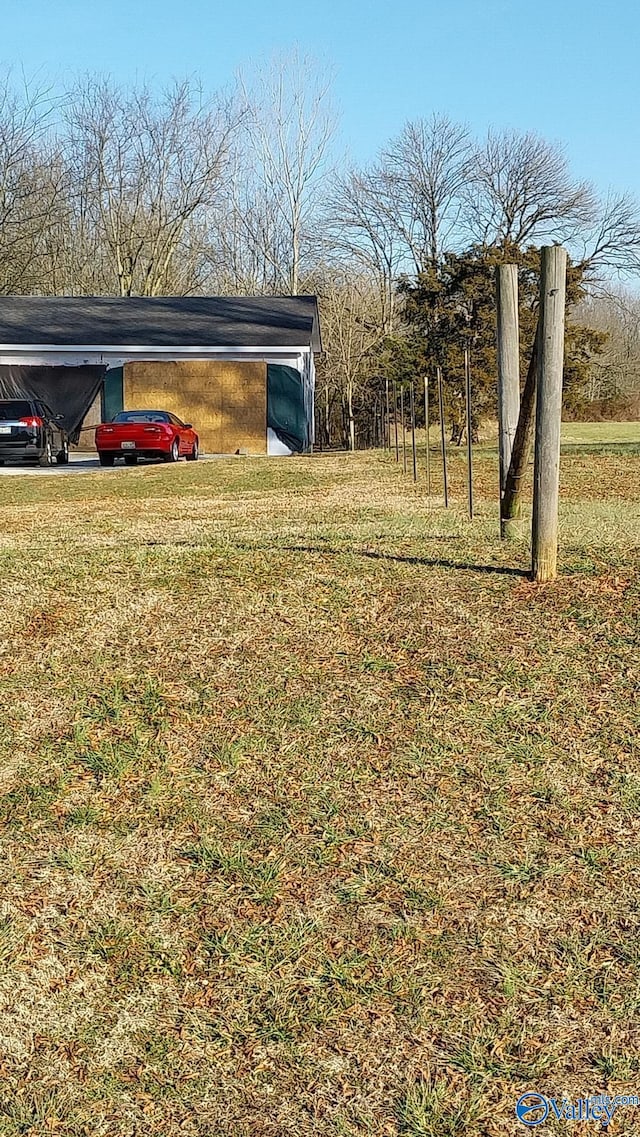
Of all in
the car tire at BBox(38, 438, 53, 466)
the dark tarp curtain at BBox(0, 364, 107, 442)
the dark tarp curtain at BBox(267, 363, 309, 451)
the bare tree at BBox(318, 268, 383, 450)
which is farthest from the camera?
the bare tree at BBox(318, 268, 383, 450)

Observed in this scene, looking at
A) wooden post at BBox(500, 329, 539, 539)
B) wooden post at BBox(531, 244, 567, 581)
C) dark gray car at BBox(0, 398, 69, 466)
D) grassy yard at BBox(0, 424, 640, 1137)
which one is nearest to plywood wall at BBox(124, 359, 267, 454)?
dark gray car at BBox(0, 398, 69, 466)

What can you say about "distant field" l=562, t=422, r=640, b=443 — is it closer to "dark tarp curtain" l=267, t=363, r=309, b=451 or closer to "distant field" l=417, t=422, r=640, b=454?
"distant field" l=417, t=422, r=640, b=454

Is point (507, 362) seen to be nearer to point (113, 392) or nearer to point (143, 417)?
point (143, 417)

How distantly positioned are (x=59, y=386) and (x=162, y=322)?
11.8 ft

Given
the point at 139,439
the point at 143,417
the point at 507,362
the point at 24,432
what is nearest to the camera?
the point at 507,362

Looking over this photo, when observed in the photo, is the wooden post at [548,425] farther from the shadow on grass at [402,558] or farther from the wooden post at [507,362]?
the wooden post at [507,362]

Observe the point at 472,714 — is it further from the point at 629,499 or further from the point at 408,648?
the point at 629,499

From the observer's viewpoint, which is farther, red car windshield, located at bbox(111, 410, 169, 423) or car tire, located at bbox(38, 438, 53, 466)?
red car windshield, located at bbox(111, 410, 169, 423)

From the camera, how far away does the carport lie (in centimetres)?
2552

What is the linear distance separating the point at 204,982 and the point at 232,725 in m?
1.40

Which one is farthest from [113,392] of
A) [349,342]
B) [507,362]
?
[507,362]

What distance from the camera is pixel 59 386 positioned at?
86.8ft

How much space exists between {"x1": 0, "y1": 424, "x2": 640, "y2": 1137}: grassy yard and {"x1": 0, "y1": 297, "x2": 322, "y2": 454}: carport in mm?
19549

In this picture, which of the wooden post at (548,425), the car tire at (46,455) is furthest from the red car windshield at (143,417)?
the wooden post at (548,425)
